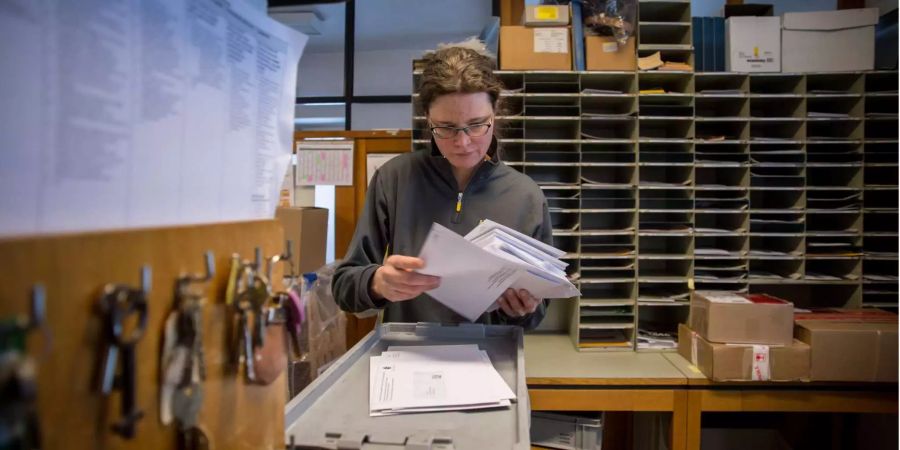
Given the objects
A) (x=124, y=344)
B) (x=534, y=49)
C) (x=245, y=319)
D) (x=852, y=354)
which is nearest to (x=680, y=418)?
(x=852, y=354)

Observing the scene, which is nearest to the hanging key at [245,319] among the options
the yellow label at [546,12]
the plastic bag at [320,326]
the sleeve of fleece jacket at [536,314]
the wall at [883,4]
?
the sleeve of fleece jacket at [536,314]

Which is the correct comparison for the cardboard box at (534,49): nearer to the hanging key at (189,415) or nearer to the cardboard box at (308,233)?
the cardboard box at (308,233)

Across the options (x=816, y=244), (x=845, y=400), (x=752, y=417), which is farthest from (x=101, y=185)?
(x=752, y=417)

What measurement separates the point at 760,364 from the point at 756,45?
1215 mm

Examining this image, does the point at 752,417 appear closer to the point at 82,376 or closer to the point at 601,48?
the point at 601,48

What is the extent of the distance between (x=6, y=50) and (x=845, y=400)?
215cm

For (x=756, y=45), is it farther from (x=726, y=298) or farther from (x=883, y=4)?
(x=726, y=298)

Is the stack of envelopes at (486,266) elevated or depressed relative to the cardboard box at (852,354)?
elevated

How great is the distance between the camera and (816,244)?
1.92 metres

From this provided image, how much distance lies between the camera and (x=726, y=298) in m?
1.70

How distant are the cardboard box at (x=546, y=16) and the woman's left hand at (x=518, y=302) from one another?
1.30 meters

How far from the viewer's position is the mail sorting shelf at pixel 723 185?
191 cm

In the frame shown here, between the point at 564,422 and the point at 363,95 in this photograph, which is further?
the point at 363,95

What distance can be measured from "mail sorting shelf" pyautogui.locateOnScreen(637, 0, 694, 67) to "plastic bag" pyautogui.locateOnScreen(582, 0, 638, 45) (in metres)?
0.04
